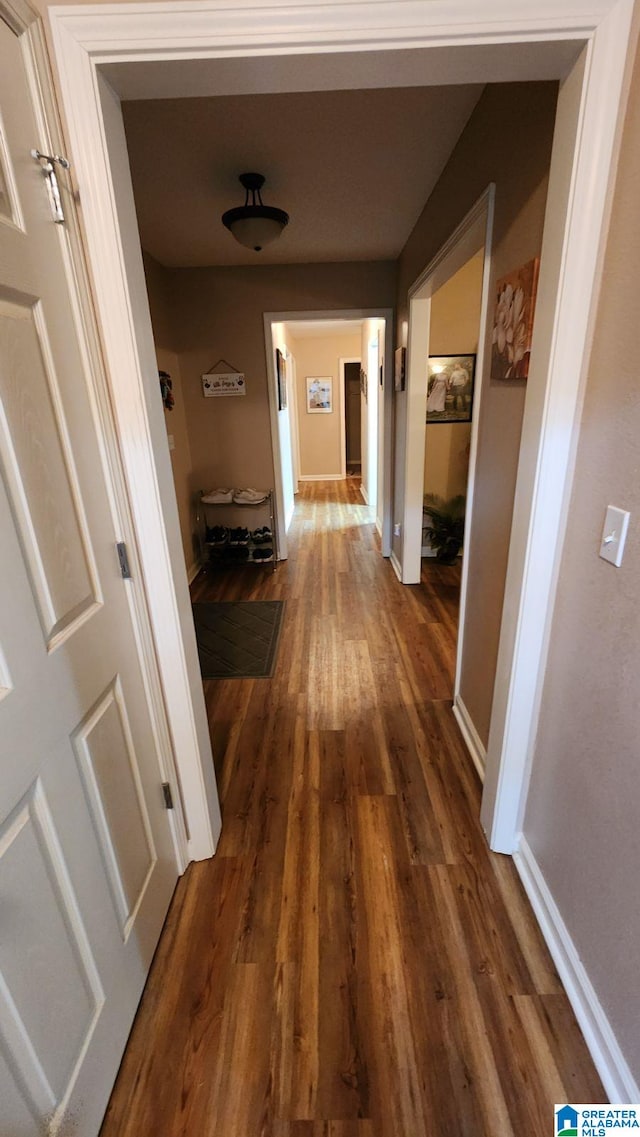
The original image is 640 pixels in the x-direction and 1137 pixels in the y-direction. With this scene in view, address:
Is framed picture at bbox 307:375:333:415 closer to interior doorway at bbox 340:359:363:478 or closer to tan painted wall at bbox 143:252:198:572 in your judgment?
interior doorway at bbox 340:359:363:478

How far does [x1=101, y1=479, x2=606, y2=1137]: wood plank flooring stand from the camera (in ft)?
3.24

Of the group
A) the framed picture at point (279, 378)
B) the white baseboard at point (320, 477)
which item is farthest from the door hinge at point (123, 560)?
the white baseboard at point (320, 477)

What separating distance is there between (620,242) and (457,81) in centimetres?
51

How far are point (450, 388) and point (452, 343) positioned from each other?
0.34 m

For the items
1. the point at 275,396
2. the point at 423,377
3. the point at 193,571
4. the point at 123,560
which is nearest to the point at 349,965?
the point at 123,560

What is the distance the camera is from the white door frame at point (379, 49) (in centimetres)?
86

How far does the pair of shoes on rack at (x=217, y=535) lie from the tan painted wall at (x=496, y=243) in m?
2.76

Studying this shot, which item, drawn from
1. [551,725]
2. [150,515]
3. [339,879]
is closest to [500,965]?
[339,879]

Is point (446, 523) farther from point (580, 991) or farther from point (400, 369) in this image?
point (580, 991)

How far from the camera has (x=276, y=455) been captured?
425 centimetres

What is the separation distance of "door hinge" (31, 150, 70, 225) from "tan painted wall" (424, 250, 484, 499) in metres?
3.00

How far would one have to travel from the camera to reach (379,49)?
2.91 feet

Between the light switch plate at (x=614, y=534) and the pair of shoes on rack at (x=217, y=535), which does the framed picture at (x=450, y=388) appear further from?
the light switch plate at (x=614, y=534)

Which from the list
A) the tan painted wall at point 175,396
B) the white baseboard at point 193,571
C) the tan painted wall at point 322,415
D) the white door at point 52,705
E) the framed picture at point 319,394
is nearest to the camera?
the white door at point 52,705
